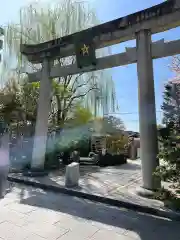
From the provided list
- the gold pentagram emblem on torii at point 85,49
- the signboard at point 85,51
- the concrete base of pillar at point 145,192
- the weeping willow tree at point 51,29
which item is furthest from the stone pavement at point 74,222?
the weeping willow tree at point 51,29

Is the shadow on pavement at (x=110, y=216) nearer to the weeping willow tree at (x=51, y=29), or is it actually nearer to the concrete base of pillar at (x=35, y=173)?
the concrete base of pillar at (x=35, y=173)

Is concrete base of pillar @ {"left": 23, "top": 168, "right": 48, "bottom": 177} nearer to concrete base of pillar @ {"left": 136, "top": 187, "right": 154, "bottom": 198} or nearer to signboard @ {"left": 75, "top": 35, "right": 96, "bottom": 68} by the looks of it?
concrete base of pillar @ {"left": 136, "top": 187, "right": 154, "bottom": 198}

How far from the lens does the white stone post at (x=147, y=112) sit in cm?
512

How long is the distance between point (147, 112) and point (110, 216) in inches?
98.8

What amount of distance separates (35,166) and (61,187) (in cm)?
215

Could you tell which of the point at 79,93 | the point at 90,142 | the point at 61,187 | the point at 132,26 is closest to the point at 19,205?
the point at 61,187

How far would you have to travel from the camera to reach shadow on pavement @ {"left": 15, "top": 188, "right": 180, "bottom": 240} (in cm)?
334

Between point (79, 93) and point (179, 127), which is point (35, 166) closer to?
point (179, 127)

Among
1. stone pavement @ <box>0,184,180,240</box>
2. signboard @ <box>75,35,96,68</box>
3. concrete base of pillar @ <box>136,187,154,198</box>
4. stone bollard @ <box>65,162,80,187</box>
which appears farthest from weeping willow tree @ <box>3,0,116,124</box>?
stone pavement @ <box>0,184,180,240</box>

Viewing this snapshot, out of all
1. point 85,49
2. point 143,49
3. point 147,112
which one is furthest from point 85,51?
point 147,112

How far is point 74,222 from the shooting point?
3615mm

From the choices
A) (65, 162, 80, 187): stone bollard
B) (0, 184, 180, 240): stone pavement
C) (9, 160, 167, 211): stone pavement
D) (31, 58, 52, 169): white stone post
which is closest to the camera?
(0, 184, 180, 240): stone pavement

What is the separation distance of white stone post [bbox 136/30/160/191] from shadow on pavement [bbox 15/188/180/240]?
1.19 m

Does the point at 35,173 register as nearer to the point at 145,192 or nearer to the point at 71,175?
the point at 71,175
